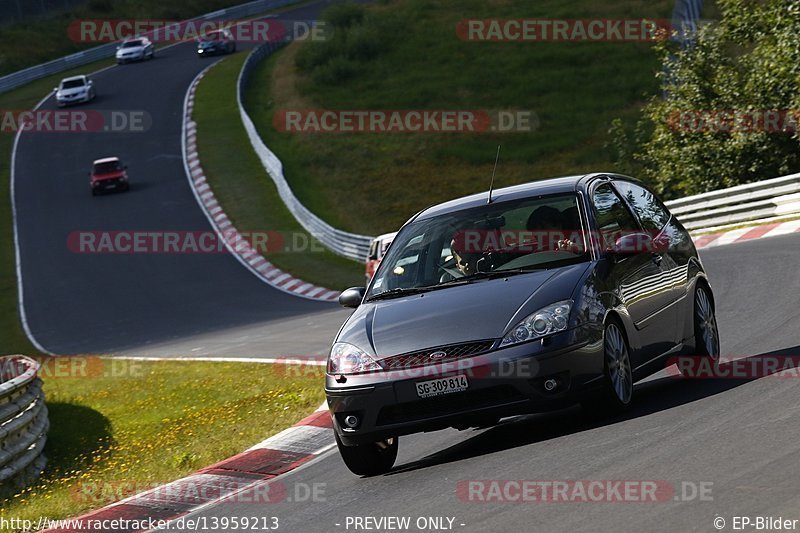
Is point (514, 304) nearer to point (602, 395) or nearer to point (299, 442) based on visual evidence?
point (602, 395)

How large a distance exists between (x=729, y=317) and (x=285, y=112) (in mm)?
40511

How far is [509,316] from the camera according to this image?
25.3ft

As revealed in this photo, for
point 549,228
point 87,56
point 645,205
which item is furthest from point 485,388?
point 87,56

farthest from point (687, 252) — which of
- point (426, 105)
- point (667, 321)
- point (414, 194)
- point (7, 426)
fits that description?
point (426, 105)

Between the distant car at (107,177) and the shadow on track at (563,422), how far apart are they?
120 ft

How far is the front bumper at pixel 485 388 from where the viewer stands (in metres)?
7.57

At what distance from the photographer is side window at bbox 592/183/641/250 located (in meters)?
8.88

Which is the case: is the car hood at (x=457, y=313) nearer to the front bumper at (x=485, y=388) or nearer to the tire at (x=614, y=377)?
the front bumper at (x=485, y=388)

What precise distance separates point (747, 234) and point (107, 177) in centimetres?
2785

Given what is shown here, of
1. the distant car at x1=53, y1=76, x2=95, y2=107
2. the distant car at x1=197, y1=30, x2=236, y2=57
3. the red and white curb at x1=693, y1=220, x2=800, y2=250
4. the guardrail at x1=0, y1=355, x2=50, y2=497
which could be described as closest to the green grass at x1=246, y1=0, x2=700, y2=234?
the distant car at x1=197, y1=30, x2=236, y2=57

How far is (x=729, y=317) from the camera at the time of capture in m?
12.9

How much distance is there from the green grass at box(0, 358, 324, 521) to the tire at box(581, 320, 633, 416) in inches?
125

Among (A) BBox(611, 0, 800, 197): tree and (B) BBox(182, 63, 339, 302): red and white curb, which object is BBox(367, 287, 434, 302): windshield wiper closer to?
(B) BBox(182, 63, 339, 302): red and white curb

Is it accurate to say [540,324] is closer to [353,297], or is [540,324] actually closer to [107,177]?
[353,297]
